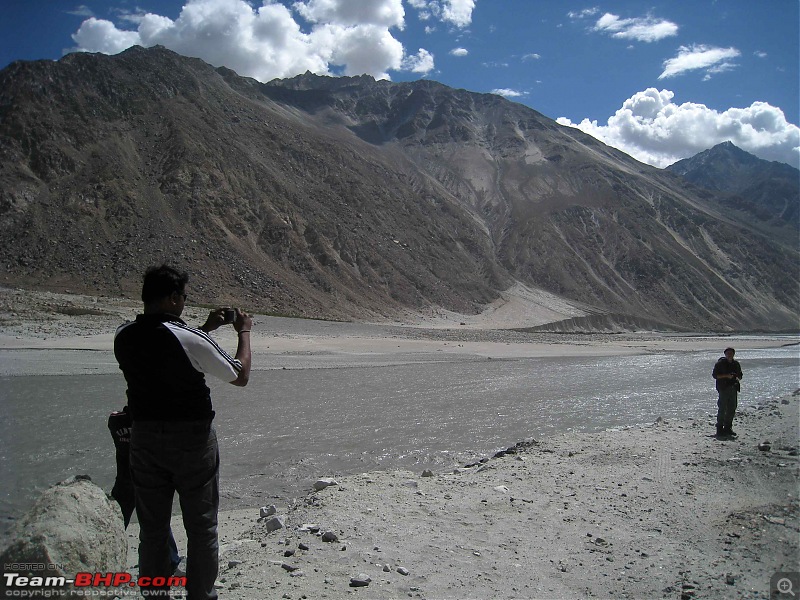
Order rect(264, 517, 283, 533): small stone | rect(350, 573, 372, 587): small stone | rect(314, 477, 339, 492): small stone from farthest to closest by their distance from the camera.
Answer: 1. rect(314, 477, 339, 492): small stone
2. rect(264, 517, 283, 533): small stone
3. rect(350, 573, 372, 587): small stone

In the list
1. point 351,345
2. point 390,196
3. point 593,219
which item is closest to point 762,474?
point 351,345

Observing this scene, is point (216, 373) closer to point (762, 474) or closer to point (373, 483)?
point (373, 483)

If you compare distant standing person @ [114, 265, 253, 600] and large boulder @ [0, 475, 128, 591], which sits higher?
distant standing person @ [114, 265, 253, 600]

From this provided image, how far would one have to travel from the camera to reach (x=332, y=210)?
2830 inches

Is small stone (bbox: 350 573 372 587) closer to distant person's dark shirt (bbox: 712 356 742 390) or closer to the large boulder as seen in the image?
the large boulder

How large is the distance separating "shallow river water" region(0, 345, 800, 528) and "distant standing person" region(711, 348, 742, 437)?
2.06 m

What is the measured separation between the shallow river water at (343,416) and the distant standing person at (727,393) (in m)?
2.06

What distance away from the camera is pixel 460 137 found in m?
120

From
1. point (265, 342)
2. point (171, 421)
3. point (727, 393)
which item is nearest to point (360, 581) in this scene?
point (171, 421)

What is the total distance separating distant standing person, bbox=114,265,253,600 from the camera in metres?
3.39

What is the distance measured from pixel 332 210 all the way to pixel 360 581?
69522 millimetres

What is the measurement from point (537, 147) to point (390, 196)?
169 ft

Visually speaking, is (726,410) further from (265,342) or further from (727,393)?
(265,342)

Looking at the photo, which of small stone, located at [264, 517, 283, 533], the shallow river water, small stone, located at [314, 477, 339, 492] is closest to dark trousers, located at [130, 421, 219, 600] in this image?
small stone, located at [264, 517, 283, 533]
